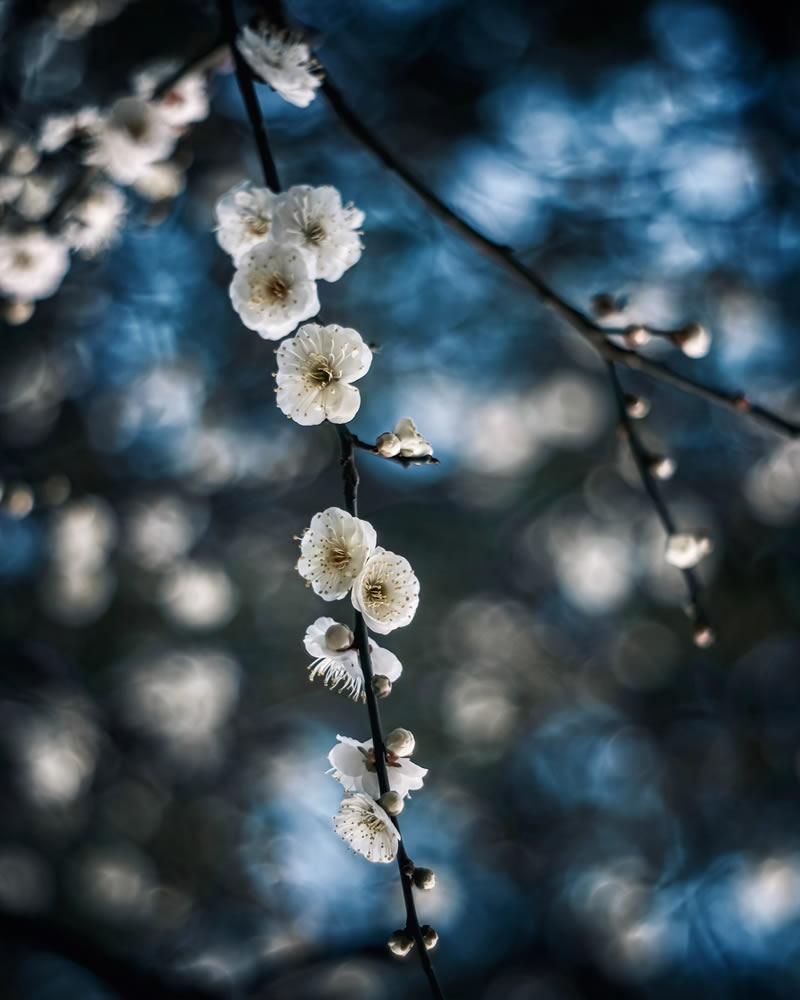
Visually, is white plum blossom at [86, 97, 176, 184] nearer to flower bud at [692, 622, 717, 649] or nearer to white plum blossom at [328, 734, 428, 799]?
white plum blossom at [328, 734, 428, 799]

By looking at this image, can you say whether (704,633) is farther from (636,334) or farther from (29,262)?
(29,262)

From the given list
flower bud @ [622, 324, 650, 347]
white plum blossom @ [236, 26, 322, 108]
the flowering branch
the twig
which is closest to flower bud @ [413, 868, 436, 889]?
the twig

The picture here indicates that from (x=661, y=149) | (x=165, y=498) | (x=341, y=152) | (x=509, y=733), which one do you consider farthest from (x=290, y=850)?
(x=661, y=149)

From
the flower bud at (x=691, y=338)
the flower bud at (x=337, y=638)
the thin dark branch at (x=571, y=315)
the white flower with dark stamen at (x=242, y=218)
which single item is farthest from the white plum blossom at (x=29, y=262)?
the flower bud at (x=691, y=338)

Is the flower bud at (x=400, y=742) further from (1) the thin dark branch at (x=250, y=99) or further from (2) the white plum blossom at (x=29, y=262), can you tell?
(2) the white plum blossom at (x=29, y=262)

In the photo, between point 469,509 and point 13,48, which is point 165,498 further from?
point 13,48

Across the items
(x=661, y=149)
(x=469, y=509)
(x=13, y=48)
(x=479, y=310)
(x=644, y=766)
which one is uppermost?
→ (x=13, y=48)
